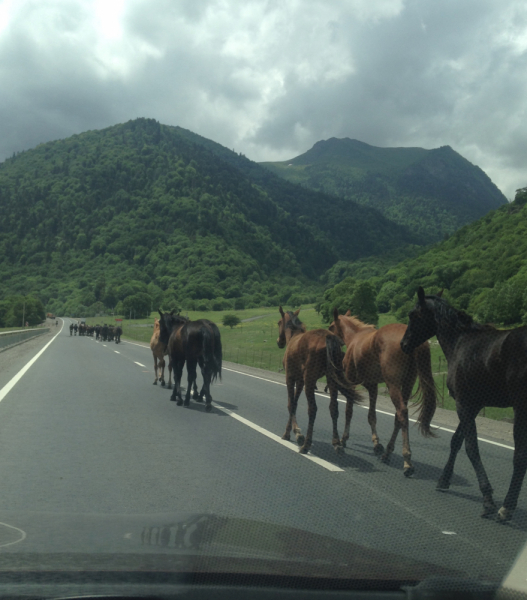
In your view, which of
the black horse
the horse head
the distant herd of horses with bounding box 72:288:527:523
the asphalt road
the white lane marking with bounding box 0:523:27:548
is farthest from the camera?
the black horse

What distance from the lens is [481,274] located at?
188ft

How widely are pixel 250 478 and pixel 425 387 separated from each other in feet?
8.33

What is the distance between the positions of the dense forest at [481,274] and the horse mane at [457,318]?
1361cm

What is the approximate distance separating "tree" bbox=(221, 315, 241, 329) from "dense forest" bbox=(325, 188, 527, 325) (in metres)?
18.1

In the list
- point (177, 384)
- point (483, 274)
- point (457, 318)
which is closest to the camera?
point (457, 318)

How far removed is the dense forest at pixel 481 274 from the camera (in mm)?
35656

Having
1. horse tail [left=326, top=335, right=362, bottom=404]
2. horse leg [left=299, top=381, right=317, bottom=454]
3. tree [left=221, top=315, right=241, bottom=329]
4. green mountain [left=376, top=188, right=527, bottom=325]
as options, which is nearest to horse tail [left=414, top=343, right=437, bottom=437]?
horse tail [left=326, top=335, right=362, bottom=404]

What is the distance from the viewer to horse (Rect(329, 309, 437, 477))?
7.26m

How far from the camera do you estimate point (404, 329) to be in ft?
24.6

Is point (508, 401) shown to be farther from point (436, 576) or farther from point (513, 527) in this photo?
point (436, 576)

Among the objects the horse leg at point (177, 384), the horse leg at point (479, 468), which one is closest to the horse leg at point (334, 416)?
the horse leg at point (479, 468)

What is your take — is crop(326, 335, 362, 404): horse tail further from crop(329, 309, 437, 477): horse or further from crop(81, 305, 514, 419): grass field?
crop(81, 305, 514, 419): grass field

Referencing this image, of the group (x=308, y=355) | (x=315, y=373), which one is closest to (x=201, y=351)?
(x=308, y=355)

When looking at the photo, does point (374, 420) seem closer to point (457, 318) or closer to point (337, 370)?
point (337, 370)
